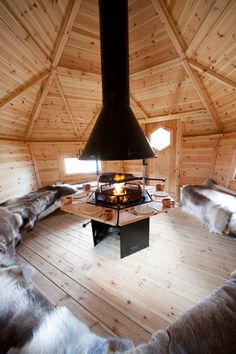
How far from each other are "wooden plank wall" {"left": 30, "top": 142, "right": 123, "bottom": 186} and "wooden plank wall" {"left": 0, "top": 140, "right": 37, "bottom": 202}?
20cm

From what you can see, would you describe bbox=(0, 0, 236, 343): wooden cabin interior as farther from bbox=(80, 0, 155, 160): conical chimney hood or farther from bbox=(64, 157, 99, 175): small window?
bbox=(80, 0, 155, 160): conical chimney hood

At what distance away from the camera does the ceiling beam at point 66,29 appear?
226cm

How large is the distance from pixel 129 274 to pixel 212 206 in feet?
6.62

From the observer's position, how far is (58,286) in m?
1.98

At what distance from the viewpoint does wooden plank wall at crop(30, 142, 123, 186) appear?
4.62 meters

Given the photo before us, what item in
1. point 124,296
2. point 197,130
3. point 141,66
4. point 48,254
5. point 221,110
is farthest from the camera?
point 197,130

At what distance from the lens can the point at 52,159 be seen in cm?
487

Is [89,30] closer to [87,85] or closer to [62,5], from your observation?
[62,5]

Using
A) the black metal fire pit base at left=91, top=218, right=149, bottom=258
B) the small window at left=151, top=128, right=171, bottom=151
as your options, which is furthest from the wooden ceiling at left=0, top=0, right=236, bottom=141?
the black metal fire pit base at left=91, top=218, right=149, bottom=258

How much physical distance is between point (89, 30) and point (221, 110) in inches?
126

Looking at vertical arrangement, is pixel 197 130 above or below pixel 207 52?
below

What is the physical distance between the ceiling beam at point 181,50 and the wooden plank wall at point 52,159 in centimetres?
363

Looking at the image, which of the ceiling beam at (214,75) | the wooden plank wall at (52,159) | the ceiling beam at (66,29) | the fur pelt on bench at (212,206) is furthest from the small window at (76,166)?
the ceiling beam at (214,75)

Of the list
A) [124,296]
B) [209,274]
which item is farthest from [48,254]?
[209,274]
